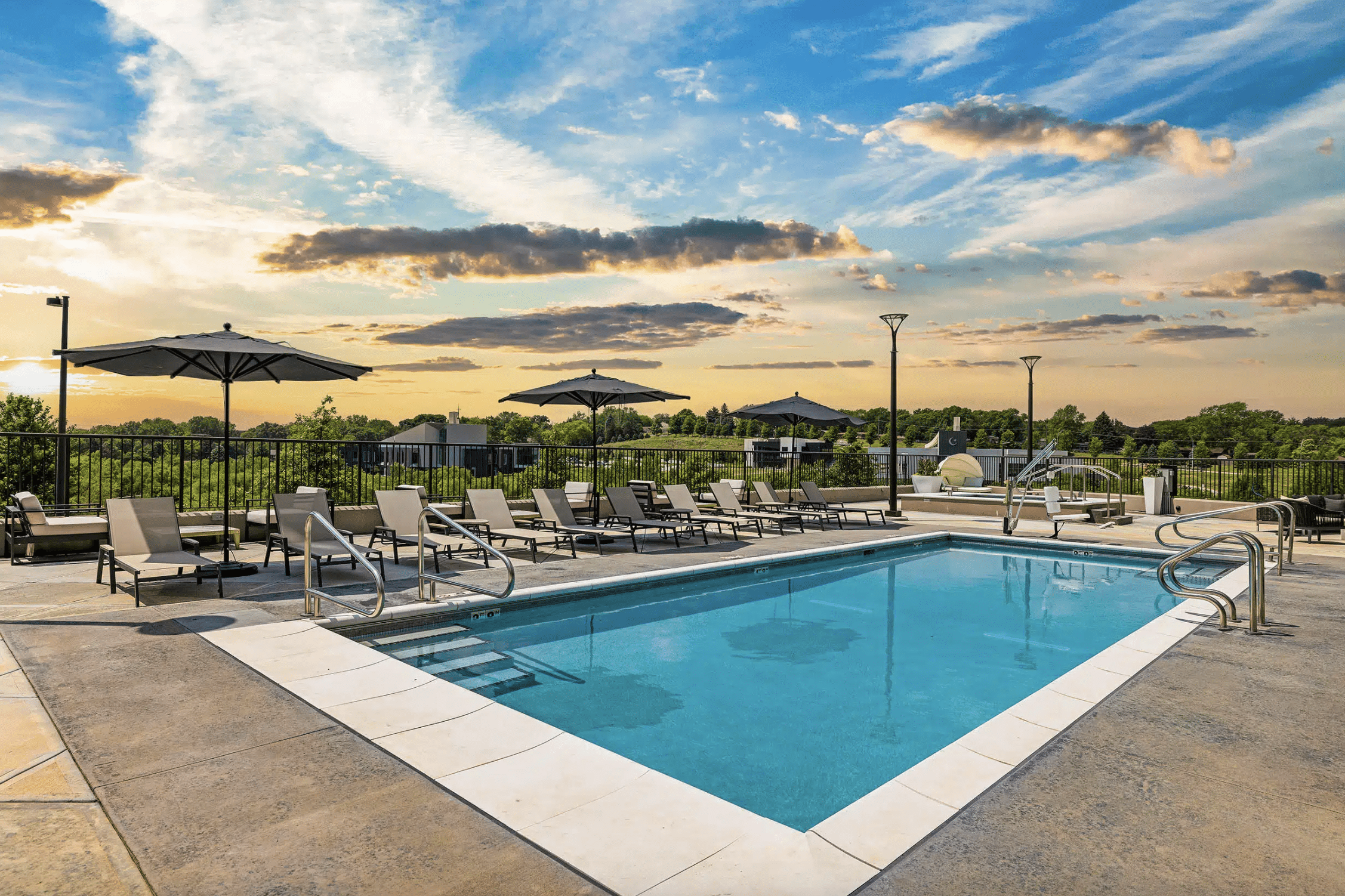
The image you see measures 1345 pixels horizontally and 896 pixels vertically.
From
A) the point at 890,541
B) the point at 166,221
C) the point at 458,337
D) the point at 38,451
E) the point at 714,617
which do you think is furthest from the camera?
the point at 458,337

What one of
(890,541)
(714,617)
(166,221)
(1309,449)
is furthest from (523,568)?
(1309,449)

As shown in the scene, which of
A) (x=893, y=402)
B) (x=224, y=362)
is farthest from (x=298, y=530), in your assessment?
(x=893, y=402)

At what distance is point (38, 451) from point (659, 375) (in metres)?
19.9

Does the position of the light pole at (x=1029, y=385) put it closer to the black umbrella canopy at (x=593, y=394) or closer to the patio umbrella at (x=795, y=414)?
the patio umbrella at (x=795, y=414)

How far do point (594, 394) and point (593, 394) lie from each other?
0.07 feet

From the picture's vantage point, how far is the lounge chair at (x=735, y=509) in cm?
1210

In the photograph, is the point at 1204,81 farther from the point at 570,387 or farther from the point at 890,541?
the point at 570,387

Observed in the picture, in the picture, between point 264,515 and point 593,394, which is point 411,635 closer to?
point 264,515

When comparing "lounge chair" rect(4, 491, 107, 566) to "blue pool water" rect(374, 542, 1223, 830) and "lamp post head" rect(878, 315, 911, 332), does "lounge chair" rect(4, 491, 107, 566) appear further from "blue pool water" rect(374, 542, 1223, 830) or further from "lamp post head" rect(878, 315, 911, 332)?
"lamp post head" rect(878, 315, 911, 332)

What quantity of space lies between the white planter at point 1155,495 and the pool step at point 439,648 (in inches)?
604

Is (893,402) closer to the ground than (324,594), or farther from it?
farther from it

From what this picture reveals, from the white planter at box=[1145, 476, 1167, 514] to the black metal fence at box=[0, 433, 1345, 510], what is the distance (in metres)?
1.12

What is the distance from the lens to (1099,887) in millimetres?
2258

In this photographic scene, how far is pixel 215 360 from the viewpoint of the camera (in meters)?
7.75
